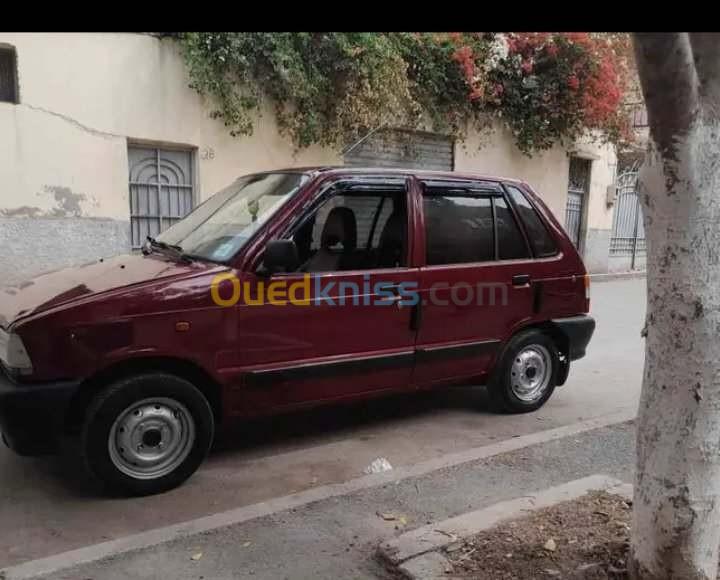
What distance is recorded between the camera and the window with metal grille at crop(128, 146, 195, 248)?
26.1ft

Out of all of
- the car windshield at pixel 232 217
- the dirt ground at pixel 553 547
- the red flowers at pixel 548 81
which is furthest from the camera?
the red flowers at pixel 548 81

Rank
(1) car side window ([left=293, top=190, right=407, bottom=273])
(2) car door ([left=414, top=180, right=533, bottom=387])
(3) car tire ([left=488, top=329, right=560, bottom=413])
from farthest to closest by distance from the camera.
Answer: (3) car tire ([left=488, top=329, right=560, bottom=413]) < (2) car door ([left=414, top=180, right=533, bottom=387]) < (1) car side window ([left=293, top=190, right=407, bottom=273])

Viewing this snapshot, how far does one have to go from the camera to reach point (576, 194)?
541 inches

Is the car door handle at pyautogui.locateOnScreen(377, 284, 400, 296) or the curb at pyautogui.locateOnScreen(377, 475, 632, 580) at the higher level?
the car door handle at pyautogui.locateOnScreen(377, 284, 400, 296)

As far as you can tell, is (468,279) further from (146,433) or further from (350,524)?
(146,433)

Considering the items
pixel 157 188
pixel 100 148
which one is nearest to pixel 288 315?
A: pixel 100 148

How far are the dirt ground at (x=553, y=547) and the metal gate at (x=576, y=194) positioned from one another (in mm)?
11398

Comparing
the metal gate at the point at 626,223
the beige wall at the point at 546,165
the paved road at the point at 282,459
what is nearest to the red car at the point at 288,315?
the paved road at the point at 282,459

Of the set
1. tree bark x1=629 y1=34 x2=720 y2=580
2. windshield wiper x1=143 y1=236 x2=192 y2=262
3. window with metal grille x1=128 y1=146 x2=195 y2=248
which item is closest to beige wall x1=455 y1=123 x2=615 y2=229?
Result: window with metal grille x1=128 y1=146 x2=195 y2=248

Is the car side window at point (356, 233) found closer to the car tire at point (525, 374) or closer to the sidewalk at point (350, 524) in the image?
the car tire at point (525, 374)

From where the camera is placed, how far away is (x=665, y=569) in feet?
7.36

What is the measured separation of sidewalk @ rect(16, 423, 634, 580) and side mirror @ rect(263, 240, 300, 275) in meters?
1.35

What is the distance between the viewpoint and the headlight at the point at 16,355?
307 centimetres

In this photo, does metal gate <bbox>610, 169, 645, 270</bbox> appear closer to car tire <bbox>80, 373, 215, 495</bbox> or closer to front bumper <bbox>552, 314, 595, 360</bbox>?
front bumper <bbox>552, 314, 595, 360</bbox>
